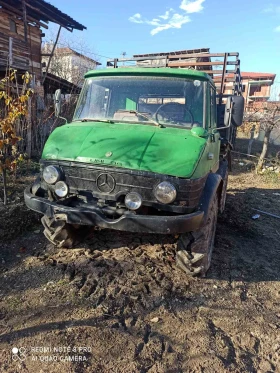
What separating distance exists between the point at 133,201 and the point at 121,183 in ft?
0.74

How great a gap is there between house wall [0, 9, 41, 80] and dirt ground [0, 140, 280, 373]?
9.46 metres

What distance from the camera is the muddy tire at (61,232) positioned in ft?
12.3

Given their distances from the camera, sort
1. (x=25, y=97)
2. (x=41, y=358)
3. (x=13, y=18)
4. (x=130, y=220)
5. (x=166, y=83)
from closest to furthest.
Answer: (x=41, y=358) < (x=130, y=220) < (x=166, y=83) < (x=25, y=97) < (x=13, y=18)

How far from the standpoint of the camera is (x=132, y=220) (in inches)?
115

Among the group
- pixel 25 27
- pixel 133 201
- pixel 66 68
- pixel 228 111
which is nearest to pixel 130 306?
pixel 133 201

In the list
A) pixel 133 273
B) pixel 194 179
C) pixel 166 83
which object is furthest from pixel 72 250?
pixel 166 83

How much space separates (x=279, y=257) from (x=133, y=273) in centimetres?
238

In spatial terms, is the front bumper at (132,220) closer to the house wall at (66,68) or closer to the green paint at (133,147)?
the green paint at (133,147)

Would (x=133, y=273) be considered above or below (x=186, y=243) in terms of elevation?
below

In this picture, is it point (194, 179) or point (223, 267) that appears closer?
point (194, 179)

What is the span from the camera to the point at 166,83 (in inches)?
147

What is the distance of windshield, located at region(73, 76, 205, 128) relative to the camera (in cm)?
364

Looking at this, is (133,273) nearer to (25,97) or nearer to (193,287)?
(193,287)

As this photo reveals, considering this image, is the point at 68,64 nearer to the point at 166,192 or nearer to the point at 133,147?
the point at 133,147
